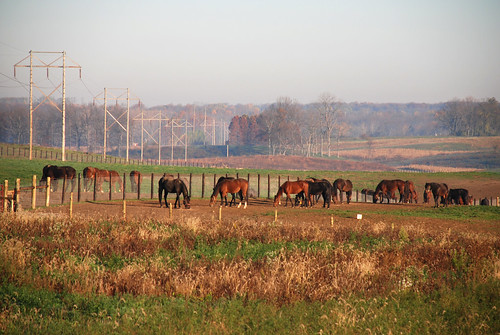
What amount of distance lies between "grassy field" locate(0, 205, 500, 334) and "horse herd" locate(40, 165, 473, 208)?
1539 centimetres

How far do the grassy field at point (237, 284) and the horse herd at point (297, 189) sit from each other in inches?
606

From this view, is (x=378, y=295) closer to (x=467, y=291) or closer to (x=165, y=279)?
(x=467, y=291)

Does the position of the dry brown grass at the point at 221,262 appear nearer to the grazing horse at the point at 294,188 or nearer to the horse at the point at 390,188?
the grazing horse at the point at 294,188

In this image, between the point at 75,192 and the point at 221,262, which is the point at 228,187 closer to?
the point at 75,192

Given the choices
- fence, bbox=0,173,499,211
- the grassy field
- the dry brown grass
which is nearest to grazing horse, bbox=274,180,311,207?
fence, bbox=0,173,499,211

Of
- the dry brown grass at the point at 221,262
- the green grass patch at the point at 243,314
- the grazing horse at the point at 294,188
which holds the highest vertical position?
the grazing horse at the point at 294,188

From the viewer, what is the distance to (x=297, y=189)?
39.1m

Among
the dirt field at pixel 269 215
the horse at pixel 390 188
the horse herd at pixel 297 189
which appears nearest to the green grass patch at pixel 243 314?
the dirt field at pixel 269 215

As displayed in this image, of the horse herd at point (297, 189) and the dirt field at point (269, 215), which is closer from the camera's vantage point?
the dirt field at point (269, 215)

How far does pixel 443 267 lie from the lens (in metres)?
17.2

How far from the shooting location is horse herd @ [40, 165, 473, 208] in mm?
37062

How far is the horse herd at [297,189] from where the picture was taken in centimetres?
3706

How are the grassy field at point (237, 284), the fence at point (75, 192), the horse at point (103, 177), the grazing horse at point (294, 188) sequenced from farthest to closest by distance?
the horse at point (103, 177), the grazing horse at point (294, 188), the fence at point (75, 192), the grassy field at point (237, 284)

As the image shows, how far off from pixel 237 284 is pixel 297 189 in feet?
84.2
